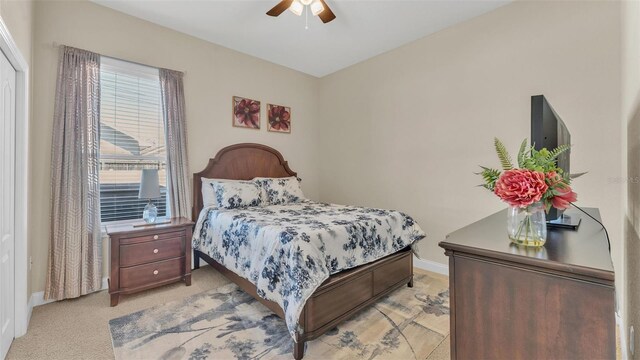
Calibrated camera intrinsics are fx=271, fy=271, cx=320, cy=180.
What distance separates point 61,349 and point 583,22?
471 cm

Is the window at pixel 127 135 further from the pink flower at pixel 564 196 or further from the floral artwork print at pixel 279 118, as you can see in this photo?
the pink flower at pixel 564 196

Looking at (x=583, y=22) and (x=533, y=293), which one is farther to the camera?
(x=583, y=22)

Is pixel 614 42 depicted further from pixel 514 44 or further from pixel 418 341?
pixel 418 341

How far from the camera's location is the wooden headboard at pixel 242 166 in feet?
11.0

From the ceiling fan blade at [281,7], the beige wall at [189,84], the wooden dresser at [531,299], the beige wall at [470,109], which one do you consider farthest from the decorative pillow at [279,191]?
the wooden dresser at [531,299]

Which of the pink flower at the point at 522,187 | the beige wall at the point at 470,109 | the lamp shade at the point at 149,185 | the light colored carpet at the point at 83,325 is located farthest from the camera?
the lamp shade at the point at 149,185

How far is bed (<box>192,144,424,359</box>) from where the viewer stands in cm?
184

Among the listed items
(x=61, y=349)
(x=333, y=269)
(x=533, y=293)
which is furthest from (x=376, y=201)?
(x=61, y=349)

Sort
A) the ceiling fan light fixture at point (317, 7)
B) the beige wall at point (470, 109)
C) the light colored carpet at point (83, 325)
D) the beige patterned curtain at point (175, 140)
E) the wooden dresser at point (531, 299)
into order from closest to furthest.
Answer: the wooden dresser at point (531, 299)
the light colored carpet at point (83, 325)
the beige wall at point (470, 109)
the ceiling fan light fixture at point (317, 7)
the beige patterned curtain at point (175, 140)

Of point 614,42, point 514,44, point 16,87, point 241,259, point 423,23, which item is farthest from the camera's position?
point 423,23

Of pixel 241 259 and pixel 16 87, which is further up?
pixel 16 87

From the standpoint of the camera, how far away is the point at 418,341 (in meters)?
1.94

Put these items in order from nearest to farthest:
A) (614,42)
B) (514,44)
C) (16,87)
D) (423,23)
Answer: (16,87) < (614,42) < (514,44) < (423,23)

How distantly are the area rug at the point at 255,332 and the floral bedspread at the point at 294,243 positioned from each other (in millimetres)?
319
